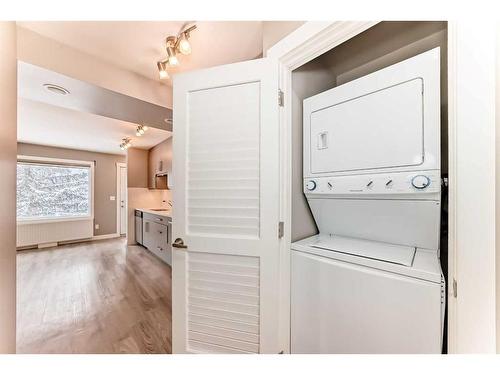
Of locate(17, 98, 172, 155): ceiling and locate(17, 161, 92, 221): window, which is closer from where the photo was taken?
locate(17, 98, 172, 155): ceiling

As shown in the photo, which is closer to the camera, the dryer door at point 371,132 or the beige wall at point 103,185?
the dryer door at point 371,132

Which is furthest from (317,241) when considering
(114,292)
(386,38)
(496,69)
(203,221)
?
(114,292)

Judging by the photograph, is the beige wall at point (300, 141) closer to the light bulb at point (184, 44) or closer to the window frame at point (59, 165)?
the light bulb at point (184, 44)

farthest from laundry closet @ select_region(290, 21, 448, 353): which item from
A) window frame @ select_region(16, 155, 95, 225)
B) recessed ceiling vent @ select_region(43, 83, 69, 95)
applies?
window frame @ select_region(16, 155, 95, 225)

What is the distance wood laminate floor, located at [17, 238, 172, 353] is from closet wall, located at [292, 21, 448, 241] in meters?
1.48

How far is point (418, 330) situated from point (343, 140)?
34.5 inches

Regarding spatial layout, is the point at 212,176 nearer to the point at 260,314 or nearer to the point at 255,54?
the point at 260,314

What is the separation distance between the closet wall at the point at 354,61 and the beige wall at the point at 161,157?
333 centimetres

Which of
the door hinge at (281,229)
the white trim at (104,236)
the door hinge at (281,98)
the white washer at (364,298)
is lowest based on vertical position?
the white trim at (104,236)

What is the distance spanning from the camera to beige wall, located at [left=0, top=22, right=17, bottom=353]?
0.87m

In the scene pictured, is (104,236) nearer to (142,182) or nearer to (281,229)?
(142,182)

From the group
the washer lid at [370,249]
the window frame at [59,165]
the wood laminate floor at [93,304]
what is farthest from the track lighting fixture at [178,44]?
the window frame at [59,165]

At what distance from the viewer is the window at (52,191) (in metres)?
4.28

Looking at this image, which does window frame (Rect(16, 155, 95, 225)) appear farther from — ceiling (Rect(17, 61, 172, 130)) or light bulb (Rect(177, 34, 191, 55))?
light bulb (Rect(177, 34, 191, 55))
